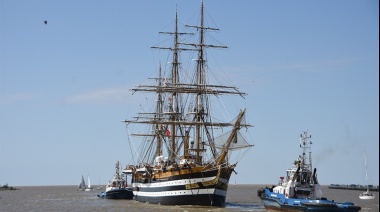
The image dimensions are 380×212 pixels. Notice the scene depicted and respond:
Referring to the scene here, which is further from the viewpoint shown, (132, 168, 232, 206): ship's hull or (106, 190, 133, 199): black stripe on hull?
(106, 190, 133, 199): black stripe on hull

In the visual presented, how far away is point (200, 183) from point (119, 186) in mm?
39962

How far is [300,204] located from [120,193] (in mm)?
53944

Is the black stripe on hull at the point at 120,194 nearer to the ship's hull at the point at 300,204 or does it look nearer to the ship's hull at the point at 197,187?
the ship's hull at the point at 197,187

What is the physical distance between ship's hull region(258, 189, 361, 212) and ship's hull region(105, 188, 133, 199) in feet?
138

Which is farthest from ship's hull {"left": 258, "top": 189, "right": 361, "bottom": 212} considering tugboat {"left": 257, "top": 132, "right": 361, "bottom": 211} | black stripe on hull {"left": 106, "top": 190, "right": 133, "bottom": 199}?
black stripe on hull {"left": 106, "top": 190, "right": 133, "bottom": 199}

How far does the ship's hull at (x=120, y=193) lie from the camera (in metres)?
114

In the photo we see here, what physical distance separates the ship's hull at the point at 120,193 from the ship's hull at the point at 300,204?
138 feet

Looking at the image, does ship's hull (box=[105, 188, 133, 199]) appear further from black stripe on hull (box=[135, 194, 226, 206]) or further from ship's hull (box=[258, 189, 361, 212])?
ship's hull (box=[258, 189, 361, 212])

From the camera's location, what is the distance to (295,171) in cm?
7144

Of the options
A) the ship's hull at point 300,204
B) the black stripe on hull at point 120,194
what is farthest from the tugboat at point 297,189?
the black stripe on hull at point 120,194

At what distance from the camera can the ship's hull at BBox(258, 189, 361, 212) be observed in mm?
62906

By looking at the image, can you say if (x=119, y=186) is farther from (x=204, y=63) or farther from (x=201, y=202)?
(x=201, y=202)

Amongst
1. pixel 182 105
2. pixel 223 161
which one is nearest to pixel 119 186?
pixel 182 105

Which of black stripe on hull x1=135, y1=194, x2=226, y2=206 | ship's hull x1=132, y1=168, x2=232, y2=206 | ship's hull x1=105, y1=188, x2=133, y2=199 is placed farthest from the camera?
ship's hull x1=105, y1=188, x2=133, y2=199
